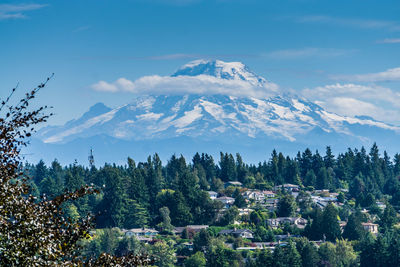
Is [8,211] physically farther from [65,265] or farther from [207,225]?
[207,225]

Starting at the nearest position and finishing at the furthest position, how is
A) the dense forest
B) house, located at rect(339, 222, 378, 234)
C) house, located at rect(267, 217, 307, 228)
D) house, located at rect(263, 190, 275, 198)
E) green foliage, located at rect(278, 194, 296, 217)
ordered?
1. the dense forest
2. house, located at rect(339, 222, 378, 234)
3. house, located at rect(267, 217, 307, 228)
4. green foliage, located at rect(278, 194, 296, 217)
5. house, located at rect(263, 190, 275, 198)

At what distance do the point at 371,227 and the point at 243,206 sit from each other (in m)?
23.2

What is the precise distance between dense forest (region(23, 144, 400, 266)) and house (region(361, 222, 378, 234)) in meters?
1.90

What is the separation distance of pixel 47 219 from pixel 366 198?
13053 cm

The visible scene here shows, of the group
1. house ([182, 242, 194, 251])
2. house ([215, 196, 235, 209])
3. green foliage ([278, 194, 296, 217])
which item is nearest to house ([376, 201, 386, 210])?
green foliage ([278, 194, 296, 217])

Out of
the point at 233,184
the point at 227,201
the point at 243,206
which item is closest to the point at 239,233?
the point at 243,206

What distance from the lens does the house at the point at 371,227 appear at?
119 meters

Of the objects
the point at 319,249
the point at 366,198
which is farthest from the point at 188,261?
the point at 366,198

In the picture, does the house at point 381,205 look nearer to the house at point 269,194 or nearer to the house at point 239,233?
the house at point 269,194

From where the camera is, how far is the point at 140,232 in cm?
11575

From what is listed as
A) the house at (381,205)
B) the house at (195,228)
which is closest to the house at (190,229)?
the house at (195,228)

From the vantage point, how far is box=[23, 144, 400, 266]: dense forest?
9694 centimetres

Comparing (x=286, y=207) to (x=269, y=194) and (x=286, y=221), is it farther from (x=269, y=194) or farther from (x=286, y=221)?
(x=269, y=194)

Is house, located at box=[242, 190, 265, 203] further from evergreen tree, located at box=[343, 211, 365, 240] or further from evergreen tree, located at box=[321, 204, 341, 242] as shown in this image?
evergreen tree, located at box=[343, 211, 365, 240]
